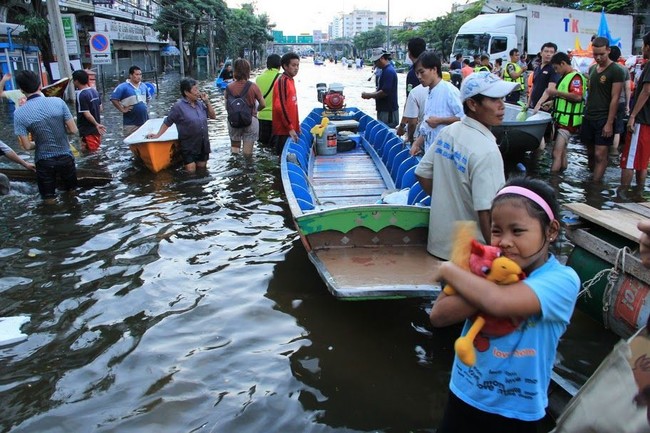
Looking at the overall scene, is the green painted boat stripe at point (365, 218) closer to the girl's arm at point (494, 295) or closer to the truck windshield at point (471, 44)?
the girl's arm at point (494, 295)

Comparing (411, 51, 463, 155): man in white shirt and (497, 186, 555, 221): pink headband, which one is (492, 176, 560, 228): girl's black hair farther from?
(411, 51, 463, 155): man in white shirt

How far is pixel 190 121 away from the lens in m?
8.01

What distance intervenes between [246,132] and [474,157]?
259 inches

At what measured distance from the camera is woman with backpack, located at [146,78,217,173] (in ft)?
26.2

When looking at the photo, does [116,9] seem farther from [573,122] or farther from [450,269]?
[450,269]

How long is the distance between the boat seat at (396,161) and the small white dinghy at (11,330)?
4.40 meters

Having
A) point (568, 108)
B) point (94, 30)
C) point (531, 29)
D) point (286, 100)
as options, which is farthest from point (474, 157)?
point (94, 30)

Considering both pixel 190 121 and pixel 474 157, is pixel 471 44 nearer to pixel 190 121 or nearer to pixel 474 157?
pixel 190 121

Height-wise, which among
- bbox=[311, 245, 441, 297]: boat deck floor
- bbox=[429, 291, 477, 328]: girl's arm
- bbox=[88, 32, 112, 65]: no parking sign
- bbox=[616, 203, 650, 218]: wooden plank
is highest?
bbox=[88, 32, 112, 65]: no parking sign

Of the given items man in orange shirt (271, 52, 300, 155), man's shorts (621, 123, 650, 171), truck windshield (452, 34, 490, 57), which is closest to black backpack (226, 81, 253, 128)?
man in orange shirt (271, 52, 300, 155)

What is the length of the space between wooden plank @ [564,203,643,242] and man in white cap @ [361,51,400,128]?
5.71 m

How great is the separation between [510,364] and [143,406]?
2354 millimetres

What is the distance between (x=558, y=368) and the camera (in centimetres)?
365

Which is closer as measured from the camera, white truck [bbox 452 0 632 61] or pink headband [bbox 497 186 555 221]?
pink headband [bbox 497 186 555 221]
